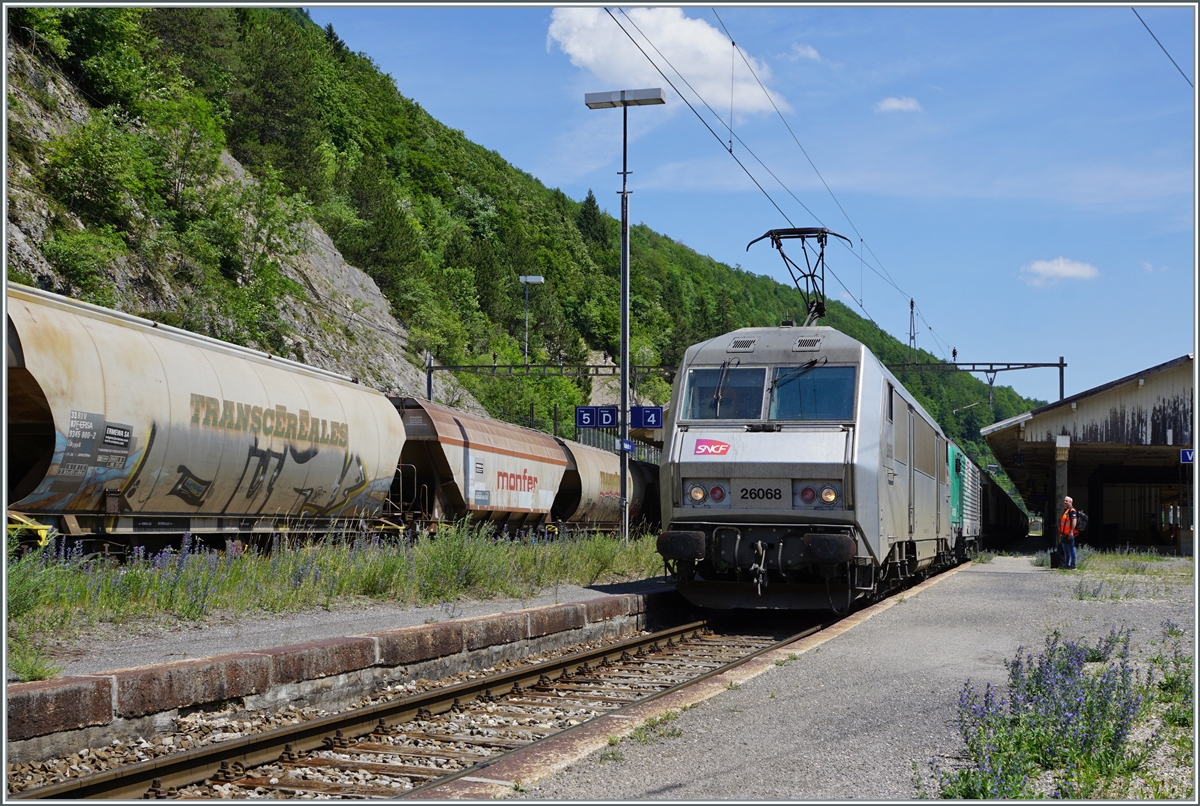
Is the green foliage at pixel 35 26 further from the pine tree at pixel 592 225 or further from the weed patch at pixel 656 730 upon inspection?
the pine tree at pixel 592 225

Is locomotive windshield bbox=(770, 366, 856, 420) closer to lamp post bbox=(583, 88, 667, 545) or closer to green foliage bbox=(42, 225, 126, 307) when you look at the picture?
lamp post bbox=(583, 88, 667, 545)

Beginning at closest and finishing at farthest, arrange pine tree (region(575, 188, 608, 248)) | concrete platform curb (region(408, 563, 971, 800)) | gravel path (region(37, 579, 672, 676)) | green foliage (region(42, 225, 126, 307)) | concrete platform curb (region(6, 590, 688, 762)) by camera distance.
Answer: concrete platform curb (region(408, 563, 971, 800)) → concrete platform curb (region(6, 590, 688, 762)) → gravel path (region(37, 579, 672, 676)) → green foliage (region(42, 225, 126, 307)) → pine tree (region(575, 188, 608, 248))

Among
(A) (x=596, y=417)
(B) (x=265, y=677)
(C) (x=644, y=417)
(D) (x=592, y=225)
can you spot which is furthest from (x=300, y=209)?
(D) (x=592, y=225)

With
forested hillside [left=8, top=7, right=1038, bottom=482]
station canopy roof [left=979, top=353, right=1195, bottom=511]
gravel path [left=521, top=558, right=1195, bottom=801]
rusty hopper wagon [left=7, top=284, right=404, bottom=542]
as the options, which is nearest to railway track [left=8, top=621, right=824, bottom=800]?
gravel path [left=521, top=558, right=1195, bottom=801]

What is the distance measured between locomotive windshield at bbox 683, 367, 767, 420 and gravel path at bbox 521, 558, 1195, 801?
9.53 ft

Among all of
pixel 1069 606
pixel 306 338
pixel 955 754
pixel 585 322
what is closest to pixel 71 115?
pixel 306 338

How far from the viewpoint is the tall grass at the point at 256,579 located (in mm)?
8203

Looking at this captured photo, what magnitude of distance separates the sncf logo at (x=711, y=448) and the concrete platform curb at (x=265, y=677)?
2.35m

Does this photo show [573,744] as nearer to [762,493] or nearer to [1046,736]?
[1046,736]

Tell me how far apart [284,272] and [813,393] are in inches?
1407


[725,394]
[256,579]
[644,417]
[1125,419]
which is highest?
[1125,419]

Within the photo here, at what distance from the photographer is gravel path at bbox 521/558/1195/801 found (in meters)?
5.19

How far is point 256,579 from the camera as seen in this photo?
36.4 feet

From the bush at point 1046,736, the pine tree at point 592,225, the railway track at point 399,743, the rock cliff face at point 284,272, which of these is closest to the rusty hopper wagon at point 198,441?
the railway track at point 399,743
